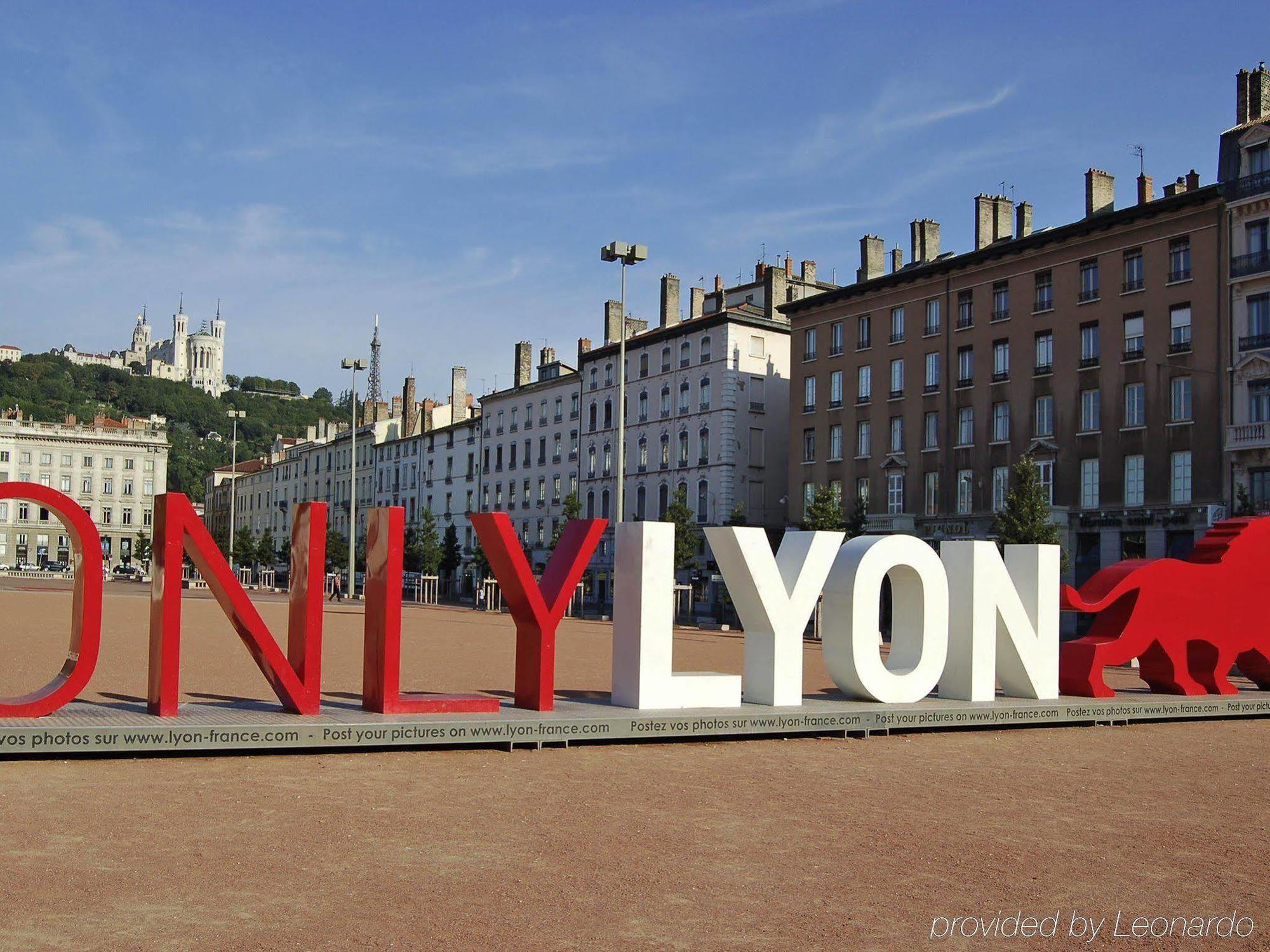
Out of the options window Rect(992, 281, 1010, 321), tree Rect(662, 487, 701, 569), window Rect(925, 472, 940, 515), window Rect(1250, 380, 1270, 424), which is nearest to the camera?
window Rect(1250, 380, 1270, 424)

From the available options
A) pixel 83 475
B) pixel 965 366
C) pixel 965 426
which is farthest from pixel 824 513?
pixel 83 475

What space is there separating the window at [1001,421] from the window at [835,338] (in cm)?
1111

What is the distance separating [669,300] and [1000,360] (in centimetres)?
2706

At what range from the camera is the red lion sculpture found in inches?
768

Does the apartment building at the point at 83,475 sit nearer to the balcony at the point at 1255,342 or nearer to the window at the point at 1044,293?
the window at the point at 1044,293

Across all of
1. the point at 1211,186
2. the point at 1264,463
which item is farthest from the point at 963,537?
the point at 1211,186

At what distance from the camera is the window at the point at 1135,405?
4631 cm

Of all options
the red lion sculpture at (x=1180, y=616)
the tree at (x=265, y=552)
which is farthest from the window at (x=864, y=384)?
the tree at (x=265, y=552)

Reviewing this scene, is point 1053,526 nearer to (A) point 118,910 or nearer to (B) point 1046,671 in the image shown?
(B) point 1046,671

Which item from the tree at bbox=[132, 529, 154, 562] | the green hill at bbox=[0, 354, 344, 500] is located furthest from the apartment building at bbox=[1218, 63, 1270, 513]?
the green hill at bbox=[0, 354, 344, 500]

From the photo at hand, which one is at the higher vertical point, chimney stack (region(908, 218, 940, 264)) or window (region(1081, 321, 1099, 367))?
chimney stack (region(908, 218, 940, 264))

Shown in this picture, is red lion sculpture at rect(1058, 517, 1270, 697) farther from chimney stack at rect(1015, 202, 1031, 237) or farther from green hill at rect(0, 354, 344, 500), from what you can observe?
green hill at rect(0, 354, 344, 500)

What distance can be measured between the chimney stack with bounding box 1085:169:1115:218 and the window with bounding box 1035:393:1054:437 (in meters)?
7.62

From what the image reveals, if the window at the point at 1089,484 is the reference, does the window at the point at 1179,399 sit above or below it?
above
